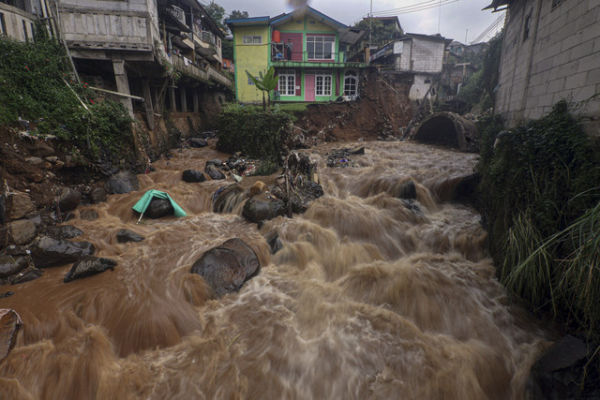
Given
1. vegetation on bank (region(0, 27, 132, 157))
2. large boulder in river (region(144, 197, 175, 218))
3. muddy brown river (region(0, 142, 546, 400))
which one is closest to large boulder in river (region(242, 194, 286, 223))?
muddy brown river (region(0, 142, 546, 400))

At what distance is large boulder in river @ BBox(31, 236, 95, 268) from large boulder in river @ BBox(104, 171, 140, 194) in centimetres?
Answer: 307

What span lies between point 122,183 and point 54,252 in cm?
373

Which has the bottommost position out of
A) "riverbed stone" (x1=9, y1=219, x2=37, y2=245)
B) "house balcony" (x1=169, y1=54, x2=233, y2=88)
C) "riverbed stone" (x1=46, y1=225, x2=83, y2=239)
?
"riverbed stone" (x1=46, y1=225, x2=83, y2=239)

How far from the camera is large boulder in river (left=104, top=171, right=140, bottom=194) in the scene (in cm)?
839

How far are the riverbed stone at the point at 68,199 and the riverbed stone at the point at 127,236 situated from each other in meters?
1.84

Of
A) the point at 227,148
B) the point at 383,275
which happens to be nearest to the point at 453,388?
the point at 383,275

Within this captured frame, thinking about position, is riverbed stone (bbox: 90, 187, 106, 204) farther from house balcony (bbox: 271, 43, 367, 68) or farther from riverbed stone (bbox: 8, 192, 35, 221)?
house balcony (bbox: 271, 43, 367, 68)

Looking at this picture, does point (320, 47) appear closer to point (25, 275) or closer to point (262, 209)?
point (262, 209)

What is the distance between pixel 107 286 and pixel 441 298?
5813 millimetres

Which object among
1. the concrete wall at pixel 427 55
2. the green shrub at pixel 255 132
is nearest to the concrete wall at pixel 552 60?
the green shrub at pixel 255 132

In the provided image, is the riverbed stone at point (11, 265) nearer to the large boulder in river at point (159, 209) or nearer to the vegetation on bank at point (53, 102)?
the large boulder in river at point (159, 209)

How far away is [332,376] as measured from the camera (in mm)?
3672

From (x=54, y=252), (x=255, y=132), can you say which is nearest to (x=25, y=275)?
(x=54, y=252)

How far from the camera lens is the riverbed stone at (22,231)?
550cm
